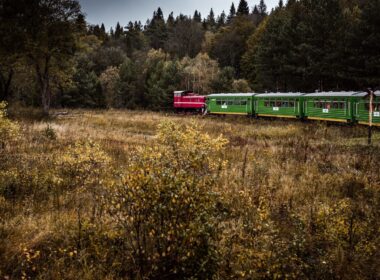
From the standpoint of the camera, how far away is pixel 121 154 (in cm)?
1538

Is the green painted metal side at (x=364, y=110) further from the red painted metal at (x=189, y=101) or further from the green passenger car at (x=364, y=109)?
the red painted metal at (x=189, y=101)

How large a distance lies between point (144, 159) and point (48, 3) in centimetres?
3141

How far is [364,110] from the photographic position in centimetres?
2467

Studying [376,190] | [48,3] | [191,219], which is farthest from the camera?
[48,3]

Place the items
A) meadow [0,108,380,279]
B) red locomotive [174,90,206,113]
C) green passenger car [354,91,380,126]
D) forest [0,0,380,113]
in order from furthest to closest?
red locomotive [174,90,206,113], forest [0,0,380,113], green passenger car [354,91,380,126], meadow [0,108,380,279]

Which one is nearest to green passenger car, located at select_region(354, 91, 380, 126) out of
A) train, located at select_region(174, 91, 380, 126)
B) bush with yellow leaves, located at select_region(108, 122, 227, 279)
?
train, located at select_region(174, 91, 380, 126)

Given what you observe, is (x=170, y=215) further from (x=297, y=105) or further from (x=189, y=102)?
(x=189, y=102)

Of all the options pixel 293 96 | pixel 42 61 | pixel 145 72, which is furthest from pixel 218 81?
pixel 42 61

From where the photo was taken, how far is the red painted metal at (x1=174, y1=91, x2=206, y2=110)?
45062mm

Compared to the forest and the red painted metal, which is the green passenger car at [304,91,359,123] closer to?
A: the forest

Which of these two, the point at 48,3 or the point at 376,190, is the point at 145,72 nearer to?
the point at 48,3

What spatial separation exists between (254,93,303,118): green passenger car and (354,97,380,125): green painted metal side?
20.8 ft

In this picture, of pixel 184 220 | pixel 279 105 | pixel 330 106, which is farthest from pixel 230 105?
pixel 184 220

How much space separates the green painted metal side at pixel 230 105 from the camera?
122ft
